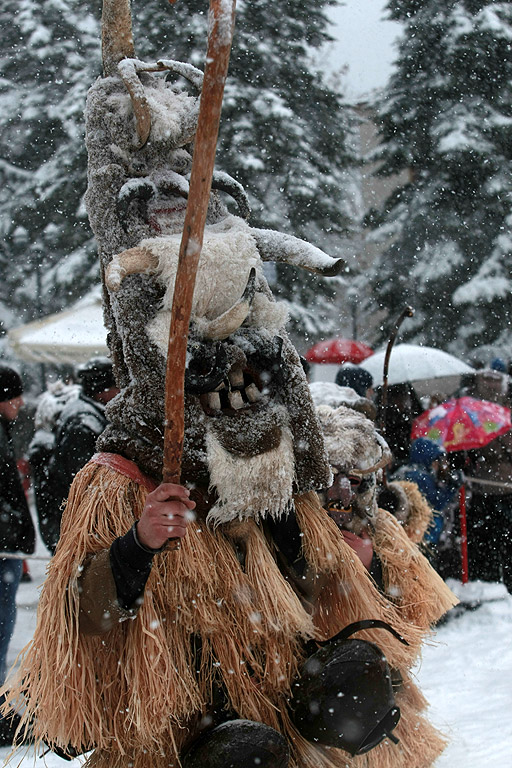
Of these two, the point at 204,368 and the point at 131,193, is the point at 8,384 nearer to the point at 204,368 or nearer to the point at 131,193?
the point at 131,193

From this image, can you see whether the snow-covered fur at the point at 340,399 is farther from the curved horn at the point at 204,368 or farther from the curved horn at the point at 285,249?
the curved horn at the point at 204,368

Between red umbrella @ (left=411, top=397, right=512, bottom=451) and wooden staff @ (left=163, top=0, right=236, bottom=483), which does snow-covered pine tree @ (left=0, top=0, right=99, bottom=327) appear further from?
wooden staff @ (left=163, top=0, right=236, bottom=483)

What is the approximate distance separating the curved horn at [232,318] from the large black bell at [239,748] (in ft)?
3.06

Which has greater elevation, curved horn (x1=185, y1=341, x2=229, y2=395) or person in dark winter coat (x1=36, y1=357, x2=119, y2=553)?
curved horn (x1=185, y1=341, x2=229, y2=395)

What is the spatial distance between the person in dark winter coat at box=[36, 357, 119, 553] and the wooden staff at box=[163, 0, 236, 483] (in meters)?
2.31

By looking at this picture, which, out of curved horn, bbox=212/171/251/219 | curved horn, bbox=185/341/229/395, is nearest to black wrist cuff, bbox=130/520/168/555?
curved horn, bbox=185/341/229/395

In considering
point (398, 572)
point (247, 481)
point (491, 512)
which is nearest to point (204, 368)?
point (247, 481)

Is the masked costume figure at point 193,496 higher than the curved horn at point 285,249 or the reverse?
the reverse

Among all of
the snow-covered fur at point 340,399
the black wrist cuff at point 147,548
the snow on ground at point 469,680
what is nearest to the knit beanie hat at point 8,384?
the snow on ground at point 469,680

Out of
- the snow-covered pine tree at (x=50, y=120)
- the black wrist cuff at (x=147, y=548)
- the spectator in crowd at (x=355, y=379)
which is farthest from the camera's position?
the snow-covered pine tree at (x=50, y=120)

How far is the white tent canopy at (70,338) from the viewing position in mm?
7957

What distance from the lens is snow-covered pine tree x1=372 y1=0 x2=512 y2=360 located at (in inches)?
445

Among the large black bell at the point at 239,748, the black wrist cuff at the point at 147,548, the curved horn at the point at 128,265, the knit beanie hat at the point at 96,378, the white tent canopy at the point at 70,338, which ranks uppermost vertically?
the curved horn at the point at 128,265

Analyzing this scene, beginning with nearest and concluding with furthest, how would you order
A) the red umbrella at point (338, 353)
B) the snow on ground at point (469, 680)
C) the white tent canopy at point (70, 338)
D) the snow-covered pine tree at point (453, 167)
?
the snow on ground at point (469, 680)
the white tent canopy at point (70, 338)
the red umbrella at point (338, 353)
the snow-covered pine tree at point (453, 167)
